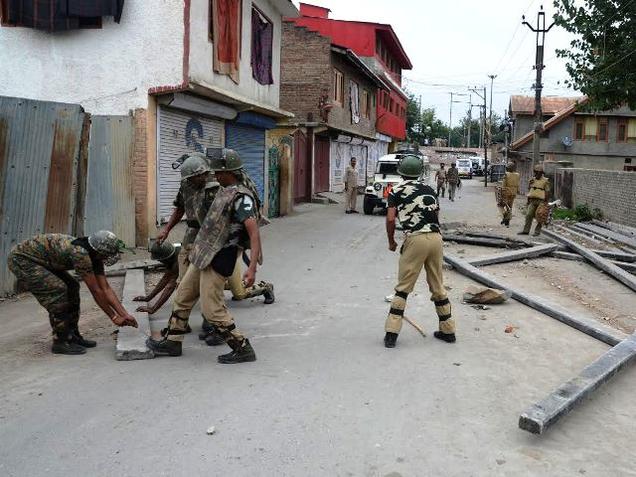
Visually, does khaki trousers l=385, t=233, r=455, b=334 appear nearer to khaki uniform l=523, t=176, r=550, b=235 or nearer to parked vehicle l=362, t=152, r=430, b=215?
khaki uniform l=523, t=176, r=550, b=235

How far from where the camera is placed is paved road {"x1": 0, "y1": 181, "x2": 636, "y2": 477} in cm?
341

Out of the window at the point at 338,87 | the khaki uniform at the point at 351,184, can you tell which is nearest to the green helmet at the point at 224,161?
the khaki uniform at the point at 351,184

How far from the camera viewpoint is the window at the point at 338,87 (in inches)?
1055

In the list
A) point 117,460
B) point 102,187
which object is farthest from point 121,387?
point 102,187

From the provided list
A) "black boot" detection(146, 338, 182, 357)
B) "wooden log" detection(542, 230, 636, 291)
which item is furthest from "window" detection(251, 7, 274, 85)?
"black boot" detection(146, 338, 182, 357)

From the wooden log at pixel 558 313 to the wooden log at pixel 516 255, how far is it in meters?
0.92

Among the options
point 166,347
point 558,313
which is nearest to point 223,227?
point 166,347

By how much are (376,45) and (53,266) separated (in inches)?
1398

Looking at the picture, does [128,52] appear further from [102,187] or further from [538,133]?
[538,133]

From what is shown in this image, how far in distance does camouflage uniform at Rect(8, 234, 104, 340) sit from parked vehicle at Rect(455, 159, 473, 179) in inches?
2376

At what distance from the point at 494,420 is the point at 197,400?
78.3 inches

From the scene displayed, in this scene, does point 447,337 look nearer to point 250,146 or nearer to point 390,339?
point 390,339

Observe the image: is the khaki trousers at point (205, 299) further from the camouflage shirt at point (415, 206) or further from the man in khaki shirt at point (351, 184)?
the man in khaki shirt at point (351, 184)

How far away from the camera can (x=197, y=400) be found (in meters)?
4.26
